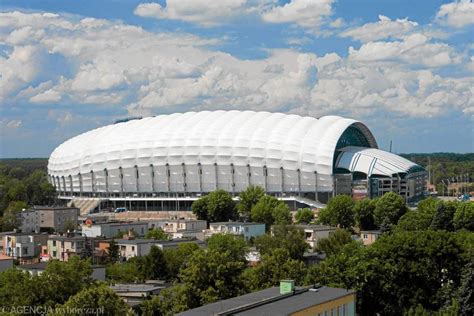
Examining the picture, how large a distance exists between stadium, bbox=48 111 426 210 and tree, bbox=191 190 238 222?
583 inches

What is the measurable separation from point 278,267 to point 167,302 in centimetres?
659

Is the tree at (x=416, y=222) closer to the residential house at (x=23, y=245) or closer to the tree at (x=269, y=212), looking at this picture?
the tree at (x=269, y=212)

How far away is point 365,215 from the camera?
86375 mm

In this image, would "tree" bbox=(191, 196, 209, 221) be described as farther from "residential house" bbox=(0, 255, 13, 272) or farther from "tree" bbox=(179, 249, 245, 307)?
"tree" bbox=(179, 249, 245, 307)

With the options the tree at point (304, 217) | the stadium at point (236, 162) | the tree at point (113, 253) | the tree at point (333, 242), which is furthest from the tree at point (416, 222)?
the stadium at point (236, 162)

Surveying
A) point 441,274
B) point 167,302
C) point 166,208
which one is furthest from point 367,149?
point 167,302

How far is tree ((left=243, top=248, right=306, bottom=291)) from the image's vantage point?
1569 inches

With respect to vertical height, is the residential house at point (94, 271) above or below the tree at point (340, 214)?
below

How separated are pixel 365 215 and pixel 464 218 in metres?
16.7

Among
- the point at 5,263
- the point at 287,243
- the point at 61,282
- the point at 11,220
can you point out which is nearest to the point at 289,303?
the point at 61,282

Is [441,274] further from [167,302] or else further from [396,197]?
[396,197]

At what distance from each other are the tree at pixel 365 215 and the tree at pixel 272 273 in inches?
1792

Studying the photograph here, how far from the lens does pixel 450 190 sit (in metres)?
152

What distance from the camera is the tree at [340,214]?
3376 inches
